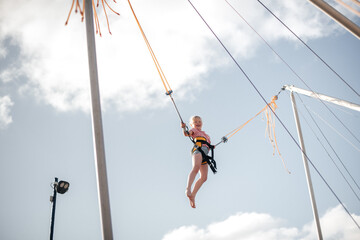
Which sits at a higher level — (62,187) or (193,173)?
(62,187)

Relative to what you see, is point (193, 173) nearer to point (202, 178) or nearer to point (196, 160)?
point (196, 160)

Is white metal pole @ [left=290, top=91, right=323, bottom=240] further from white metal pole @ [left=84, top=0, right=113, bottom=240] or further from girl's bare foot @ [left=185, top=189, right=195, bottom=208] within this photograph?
white metal pole @ [left=84, top=0, right=113, bottom=240]

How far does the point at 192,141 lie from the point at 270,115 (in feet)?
12.3

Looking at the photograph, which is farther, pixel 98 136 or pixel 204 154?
pixel 204 154

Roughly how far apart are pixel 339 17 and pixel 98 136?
2.66 metres

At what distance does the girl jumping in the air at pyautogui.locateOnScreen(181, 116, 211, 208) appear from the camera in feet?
14.8

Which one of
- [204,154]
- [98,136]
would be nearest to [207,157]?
[204,154]

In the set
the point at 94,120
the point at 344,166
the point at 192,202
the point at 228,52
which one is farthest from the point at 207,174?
the point at 344,166

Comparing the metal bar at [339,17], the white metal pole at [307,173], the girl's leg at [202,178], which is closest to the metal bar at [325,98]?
the white metal pole at [307,173]

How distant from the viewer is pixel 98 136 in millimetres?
2555

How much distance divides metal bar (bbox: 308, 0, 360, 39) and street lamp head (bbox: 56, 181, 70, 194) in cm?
672

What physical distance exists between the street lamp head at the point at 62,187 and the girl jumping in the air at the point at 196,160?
4.13 m

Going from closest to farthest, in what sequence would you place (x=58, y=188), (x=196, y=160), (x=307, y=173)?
1. (x=196, y=160)
2. (x=307, y=173)
3. (x=58, y=188)

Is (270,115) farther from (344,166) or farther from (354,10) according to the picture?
(354,10)
